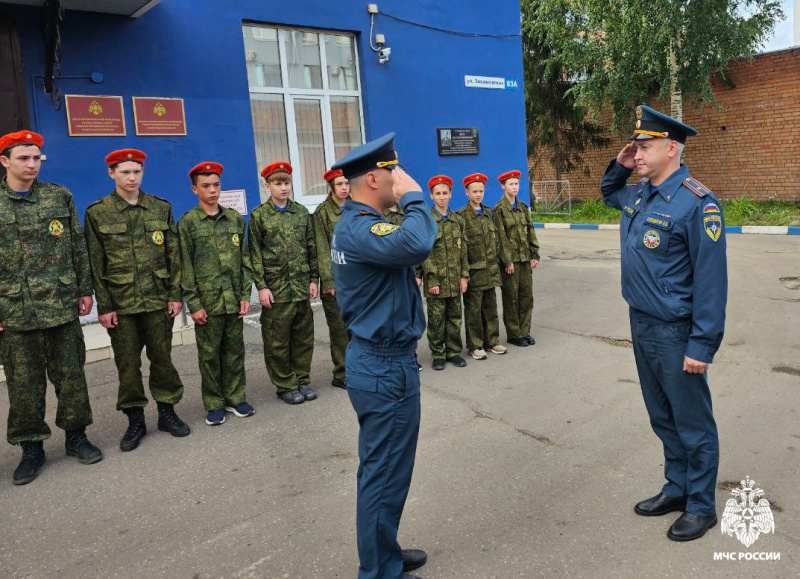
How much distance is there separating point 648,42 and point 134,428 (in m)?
13.9

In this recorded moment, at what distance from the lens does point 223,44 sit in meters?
7.68

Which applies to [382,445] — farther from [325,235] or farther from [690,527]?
[325,235]

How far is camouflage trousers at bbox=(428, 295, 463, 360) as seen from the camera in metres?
5.88

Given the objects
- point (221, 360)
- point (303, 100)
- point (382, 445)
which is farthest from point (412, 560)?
point (303, 100)

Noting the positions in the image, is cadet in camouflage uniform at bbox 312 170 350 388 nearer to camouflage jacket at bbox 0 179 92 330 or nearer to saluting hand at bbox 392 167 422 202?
camouflage jacket at bbox 0 179 92 330

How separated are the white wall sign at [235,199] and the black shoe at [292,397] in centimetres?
342

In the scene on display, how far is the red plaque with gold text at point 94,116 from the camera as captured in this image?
6.63 meters

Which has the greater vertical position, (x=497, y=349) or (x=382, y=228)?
(x=382, y=228)

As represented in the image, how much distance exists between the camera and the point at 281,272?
5125mm

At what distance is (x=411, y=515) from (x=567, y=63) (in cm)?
1544

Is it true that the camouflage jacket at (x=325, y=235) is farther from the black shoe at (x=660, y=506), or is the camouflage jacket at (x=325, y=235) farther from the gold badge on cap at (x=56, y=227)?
the black shoe at (x=660, y=506)

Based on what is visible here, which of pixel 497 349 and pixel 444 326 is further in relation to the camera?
pixel 497 349

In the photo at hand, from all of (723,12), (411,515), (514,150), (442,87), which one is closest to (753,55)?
(723,12)

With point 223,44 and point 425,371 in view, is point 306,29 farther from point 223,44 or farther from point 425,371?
point 425,371
